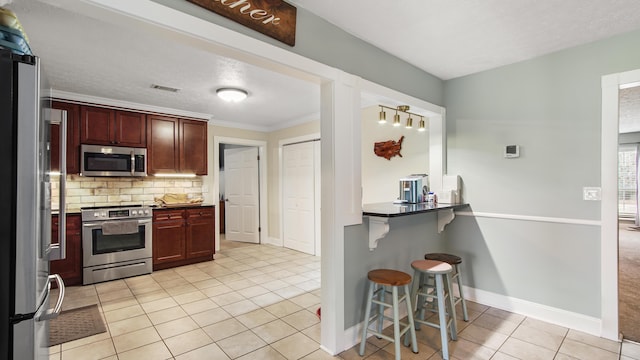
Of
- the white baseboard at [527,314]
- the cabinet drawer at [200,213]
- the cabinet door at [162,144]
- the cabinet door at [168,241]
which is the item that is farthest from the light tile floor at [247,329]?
the cabinet door at [162,144]

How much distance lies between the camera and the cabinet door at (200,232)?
186 inches

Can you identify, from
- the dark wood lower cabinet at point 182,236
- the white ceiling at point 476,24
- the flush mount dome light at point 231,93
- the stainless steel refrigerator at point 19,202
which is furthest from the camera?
the dark wood lower cabinet at point 182,236

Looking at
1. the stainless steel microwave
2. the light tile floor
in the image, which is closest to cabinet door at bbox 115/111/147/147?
the stainless steel microwave

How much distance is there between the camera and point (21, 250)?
102 cm

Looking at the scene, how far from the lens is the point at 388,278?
222 centimetres

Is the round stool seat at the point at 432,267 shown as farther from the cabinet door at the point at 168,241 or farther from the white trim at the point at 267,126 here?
the cabinet door at the point at 168,241

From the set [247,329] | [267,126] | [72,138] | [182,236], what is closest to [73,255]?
[182,236]

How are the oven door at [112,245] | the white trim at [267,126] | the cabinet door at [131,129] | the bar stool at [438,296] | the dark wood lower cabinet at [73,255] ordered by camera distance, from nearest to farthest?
the bar stool at [438,296] → the dark wood lower cabinet at [73,255] → the oven door at [112,245] → the cabinet door at [131,129] → the white trim at [267,126]

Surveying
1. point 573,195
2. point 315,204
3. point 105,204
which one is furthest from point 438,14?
point 105,204

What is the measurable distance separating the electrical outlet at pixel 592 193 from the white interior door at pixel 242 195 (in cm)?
512

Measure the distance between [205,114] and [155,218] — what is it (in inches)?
72.8

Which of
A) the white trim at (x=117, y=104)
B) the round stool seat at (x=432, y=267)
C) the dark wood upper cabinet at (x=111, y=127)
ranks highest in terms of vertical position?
the white trim at (x=117, y=104)

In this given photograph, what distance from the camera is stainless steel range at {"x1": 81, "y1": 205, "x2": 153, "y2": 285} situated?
387 cm

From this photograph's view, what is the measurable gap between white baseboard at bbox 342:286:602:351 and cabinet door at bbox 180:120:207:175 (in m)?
3.79
